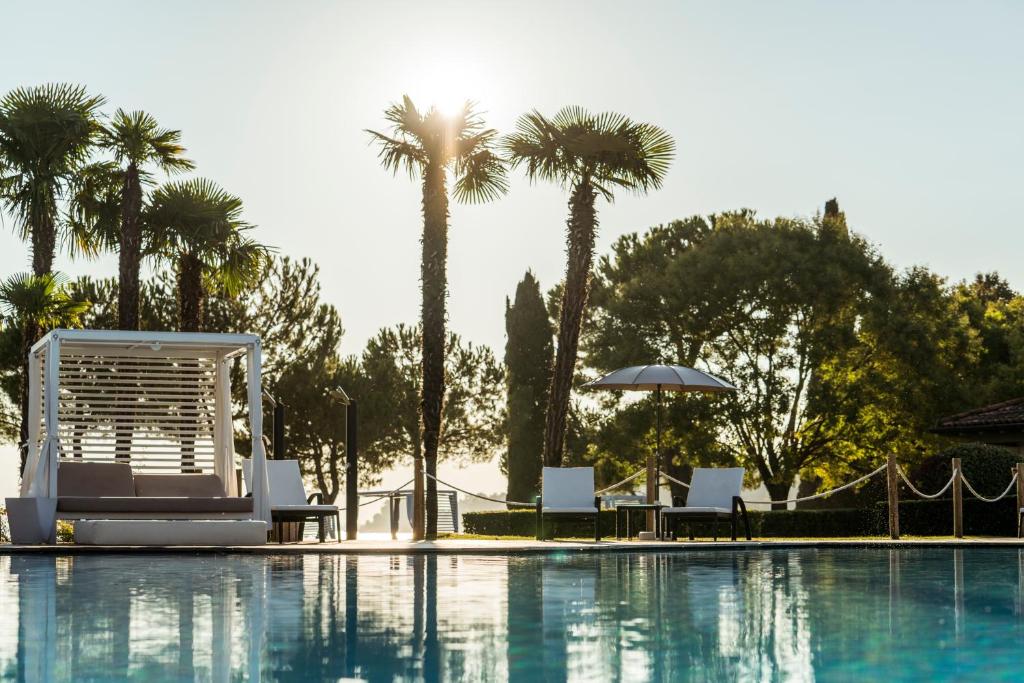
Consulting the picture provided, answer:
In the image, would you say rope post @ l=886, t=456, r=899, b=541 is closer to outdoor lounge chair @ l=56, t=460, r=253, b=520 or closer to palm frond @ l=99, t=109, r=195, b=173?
outdoor lounge chair @ l=56, t=460, r=253, b=520

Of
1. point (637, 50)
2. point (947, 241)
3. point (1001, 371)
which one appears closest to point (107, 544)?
point (637, 50)

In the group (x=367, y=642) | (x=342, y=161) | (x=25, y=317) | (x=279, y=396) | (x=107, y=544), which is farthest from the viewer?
(x=279, y=396)

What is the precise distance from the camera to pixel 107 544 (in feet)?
46.4

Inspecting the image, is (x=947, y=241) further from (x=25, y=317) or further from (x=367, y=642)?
(x=367, y=642)

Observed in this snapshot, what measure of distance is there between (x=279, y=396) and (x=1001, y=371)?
19346 mm

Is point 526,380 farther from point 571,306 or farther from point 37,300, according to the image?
point 37,300

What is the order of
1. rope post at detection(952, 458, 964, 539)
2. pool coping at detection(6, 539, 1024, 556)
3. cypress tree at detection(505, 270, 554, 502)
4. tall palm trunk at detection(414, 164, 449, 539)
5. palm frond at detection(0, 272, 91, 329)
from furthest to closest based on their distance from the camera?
1. cypress tree at detection(505, 270, 554, 502)
2. tall palm trunk at detection(414, 164, 449, 539)
3. palm frond at detection(0, 272, 91, 329)
4. rope post at detection(952, 458, 964, 539)
5. pool coping at detection(6, 539, 1024, 556)

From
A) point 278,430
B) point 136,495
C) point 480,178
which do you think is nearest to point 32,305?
point 278,430

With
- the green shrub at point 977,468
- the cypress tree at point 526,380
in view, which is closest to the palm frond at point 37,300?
the green shrub at point 977,468

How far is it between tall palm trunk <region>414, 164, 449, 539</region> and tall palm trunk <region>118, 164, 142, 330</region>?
5411 mm

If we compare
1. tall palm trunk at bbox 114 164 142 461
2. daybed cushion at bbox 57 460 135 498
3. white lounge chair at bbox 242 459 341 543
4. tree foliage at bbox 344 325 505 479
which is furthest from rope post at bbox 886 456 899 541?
tree foliage at bbox 344 325 505 479

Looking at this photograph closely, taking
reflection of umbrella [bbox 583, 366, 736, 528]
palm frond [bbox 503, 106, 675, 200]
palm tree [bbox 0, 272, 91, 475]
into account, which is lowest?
reflection of umbrella [bbox 583, 366, 736, 528]

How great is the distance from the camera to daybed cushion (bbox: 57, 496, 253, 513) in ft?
47.9

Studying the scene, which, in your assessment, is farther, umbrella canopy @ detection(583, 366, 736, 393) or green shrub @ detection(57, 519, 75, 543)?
umbrella canopy @ detection(583, 366, 736, 393)
